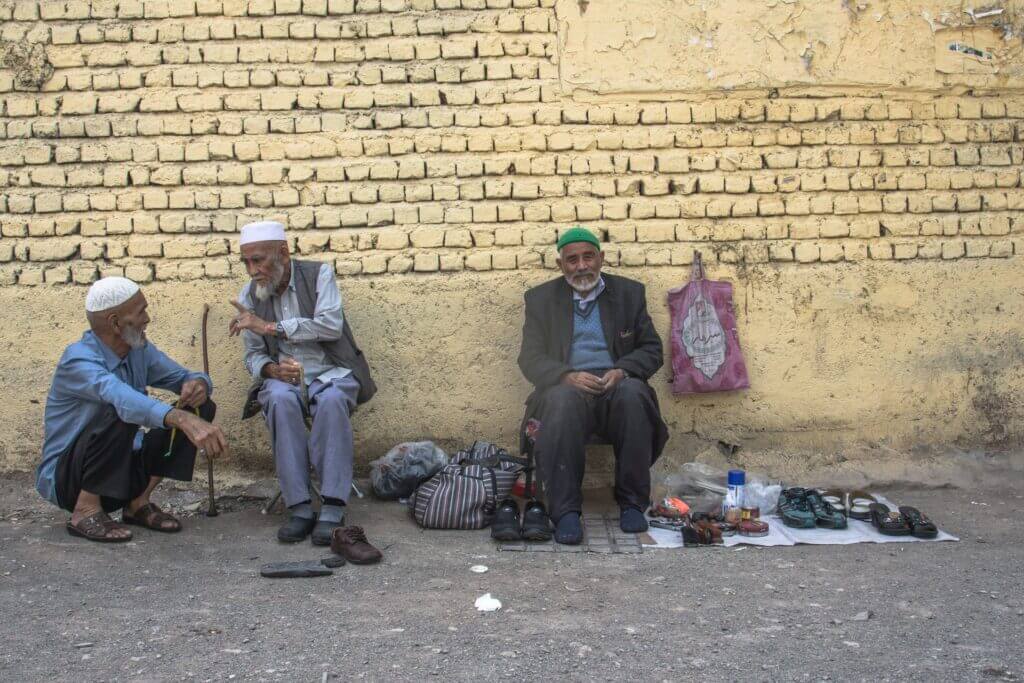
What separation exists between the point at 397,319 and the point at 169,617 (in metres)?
2.31

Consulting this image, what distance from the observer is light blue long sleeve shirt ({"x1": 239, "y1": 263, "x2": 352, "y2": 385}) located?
198 inches

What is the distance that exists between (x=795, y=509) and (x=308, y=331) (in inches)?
104

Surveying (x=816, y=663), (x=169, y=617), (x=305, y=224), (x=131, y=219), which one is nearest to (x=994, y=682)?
(x=816, y=663)

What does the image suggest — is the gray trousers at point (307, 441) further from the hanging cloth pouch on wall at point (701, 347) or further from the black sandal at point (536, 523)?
the hanging cloth pouch on wall at point (701, 347)

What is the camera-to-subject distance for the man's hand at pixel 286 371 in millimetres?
5012

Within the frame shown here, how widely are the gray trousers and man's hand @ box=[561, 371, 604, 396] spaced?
116 cm

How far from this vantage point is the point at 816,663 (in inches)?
130

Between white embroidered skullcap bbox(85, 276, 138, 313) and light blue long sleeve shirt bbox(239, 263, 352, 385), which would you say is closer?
white embroidered skullcap bbox(85, 276, 138, 313)

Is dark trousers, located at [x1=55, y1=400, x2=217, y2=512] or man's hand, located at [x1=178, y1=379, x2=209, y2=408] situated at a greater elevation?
man's hand, located at [x1=178, y1=379, x2=209, y2=408]

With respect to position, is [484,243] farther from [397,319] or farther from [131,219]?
[131,219]

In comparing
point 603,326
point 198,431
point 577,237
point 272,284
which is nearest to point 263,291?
point 272,284

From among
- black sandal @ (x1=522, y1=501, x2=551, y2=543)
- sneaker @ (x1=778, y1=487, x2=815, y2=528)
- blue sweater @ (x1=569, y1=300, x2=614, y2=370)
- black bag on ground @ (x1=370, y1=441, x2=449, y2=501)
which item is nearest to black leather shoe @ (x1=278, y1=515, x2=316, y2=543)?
black bag on ground @ (x1=370, y1=441, x2=449, y2=501)

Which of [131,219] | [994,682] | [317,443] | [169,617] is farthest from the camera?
[131,219]

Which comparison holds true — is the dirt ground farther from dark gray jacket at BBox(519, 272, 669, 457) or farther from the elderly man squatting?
dark gray jacket at BBox(519, 272, 669, 457)
